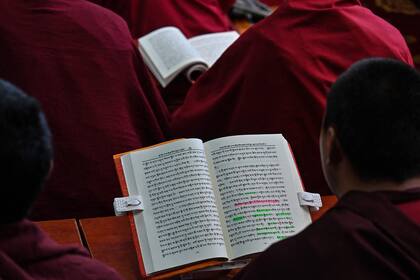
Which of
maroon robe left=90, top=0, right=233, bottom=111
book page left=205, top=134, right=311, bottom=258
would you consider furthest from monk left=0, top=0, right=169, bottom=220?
maroon robe left=90, top=0, right=233, bottom=111

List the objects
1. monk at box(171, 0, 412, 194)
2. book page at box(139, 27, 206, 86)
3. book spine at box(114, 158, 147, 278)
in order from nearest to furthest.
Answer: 1. book spine at box(114, 158, 147, 278)
2. monk at box(171, 0, 412, 194)
3. book page at box(139, 27, 206, 86)

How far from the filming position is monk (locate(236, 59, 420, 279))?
4.72ft

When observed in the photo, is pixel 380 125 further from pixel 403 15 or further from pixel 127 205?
pixel 403 15

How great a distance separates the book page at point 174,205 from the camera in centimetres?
189

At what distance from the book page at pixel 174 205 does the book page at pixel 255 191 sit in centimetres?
3

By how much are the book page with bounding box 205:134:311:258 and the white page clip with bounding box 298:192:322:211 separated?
13 millimetres

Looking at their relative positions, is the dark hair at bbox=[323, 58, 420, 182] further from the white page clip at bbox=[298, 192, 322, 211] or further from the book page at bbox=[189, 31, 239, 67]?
the book page at bbox=[189, 31, 239, 67]

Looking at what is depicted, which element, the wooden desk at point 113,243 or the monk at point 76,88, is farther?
the monk at point 76,88

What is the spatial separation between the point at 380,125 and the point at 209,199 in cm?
56

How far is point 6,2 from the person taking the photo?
237cm

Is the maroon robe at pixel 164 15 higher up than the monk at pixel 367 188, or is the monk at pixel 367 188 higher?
the monk at pixel 367 188

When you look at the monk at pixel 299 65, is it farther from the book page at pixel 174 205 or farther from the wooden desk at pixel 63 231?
the wooden desk at pixel 63 231

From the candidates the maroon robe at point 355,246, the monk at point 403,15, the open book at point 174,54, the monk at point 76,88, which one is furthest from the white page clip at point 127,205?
the monk at point 403,15

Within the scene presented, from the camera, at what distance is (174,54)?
299cm
